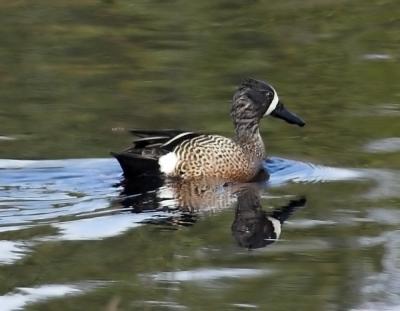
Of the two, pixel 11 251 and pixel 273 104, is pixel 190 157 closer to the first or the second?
pixel 273 104

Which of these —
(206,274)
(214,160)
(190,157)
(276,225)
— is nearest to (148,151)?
(190,157)

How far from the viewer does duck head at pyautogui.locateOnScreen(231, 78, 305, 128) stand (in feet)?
36.9

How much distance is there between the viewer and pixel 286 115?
11281mm

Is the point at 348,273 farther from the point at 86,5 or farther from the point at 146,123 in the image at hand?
the point at 86,5

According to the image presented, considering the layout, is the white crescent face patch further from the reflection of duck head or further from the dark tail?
the reflection of duck head

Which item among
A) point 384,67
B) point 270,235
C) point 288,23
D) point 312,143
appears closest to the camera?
point 270,235

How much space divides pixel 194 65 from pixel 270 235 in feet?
18.4

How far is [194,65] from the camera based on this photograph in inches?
551

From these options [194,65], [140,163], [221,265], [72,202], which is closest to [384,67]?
[194,65]

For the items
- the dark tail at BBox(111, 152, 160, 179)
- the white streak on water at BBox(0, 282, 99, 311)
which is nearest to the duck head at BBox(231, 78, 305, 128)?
the dark tail at BBox(111, 152, 160, 179)

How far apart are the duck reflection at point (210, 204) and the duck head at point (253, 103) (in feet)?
2.91

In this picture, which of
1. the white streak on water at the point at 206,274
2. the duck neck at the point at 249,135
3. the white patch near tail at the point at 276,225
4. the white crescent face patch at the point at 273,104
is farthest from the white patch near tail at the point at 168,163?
the white streak on water at the point at 206,274

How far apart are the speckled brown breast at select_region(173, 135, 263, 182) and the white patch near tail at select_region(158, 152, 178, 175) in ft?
0.10

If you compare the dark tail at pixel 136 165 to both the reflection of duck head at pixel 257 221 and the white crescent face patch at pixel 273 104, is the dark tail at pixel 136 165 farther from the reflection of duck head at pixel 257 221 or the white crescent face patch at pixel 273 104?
the white crescent face patch at pixel 273 104
